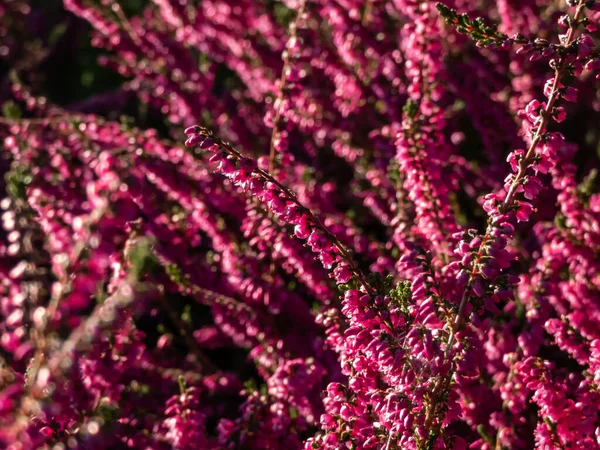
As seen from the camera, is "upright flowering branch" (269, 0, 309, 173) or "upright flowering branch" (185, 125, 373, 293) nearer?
"upright flowering branch" (185, 125, 373, 293)

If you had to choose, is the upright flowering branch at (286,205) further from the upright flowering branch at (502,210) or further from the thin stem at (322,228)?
the upright flowering branch at (502,210)

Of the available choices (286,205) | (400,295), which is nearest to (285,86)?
(286,205)

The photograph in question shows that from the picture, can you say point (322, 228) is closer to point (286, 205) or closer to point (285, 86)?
point (286, 205)

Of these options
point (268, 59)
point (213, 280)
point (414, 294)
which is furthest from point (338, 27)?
point (414, 294)

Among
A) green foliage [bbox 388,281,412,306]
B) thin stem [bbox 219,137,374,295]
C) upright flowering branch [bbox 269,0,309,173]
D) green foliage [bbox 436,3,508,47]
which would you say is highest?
upright flowering branch [bbox 269,0,309,173]

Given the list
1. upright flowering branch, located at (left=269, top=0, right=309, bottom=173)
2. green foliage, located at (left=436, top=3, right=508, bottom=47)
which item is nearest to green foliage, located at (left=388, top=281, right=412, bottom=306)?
green foliage, located at (left=436, top=3, right=508, bottom=47)

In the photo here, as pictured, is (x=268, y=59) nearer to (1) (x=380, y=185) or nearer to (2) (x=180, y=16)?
(2) (x=180, y=16)

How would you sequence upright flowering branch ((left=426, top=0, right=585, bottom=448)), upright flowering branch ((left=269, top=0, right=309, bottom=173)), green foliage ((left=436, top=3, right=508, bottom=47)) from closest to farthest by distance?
upright flowering branch ((left=426, top=0, right=585, bottom=448))
green foliage ((left=436, top=3, right=508, bottom=47))
upright flowering branch ((left=269, top=0, right=309, bottom=173))

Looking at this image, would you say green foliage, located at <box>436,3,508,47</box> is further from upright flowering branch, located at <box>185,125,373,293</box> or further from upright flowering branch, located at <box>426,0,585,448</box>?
upright flowering branch, located at <box>185,125,373,293</box>

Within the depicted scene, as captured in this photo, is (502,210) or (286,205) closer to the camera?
(502,210)
